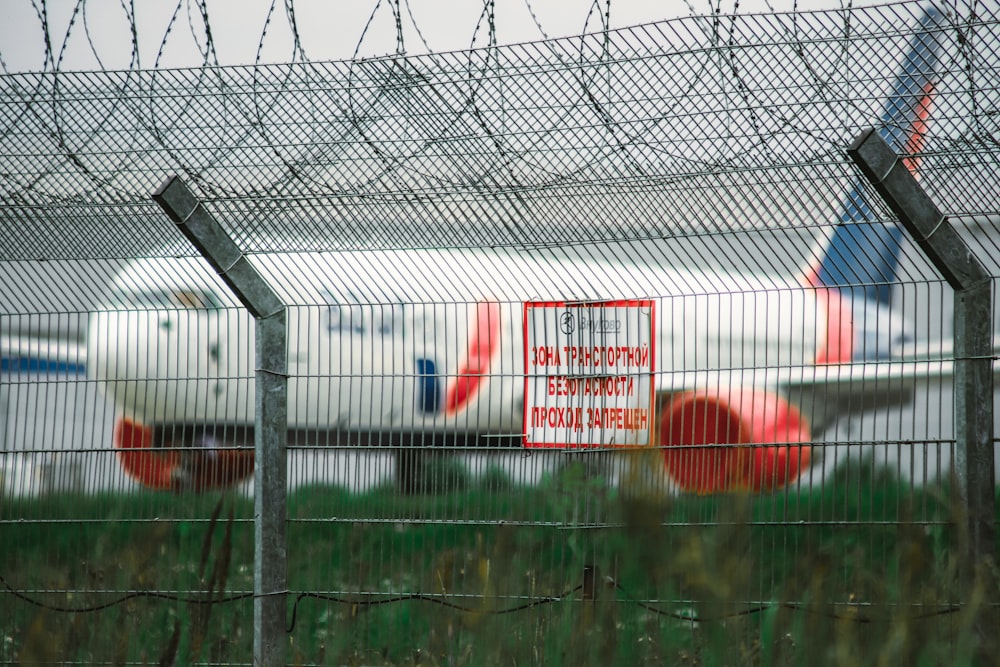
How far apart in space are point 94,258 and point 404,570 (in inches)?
77.0

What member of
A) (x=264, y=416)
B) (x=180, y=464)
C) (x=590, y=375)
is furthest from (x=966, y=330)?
Result: (x=180, y=464)

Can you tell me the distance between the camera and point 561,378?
425 centimetres

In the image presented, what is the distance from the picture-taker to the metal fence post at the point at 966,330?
3758mm

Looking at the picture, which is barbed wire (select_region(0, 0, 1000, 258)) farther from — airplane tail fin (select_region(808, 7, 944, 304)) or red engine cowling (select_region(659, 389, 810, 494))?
red engine cowling (select_region(659, 389, 810, 494))

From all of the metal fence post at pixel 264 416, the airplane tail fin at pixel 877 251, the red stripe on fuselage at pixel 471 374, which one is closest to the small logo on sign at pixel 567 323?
the red stripe on fuselage at pixel 471 374

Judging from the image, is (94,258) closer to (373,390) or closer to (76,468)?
(76,468)

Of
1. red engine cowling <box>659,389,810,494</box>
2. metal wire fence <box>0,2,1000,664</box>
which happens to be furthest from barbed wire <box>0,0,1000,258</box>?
red engine cowling <box>659,389,810,494</box>

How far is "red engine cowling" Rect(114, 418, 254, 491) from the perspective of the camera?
15.0 feet

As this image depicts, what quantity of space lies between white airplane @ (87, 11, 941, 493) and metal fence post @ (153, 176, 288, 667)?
0.14 meters

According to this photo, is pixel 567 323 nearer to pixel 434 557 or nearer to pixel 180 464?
pixel 434 557

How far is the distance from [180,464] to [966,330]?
317cm

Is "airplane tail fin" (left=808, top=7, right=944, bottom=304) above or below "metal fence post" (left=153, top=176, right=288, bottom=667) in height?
above

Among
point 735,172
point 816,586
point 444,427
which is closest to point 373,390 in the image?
point 444,427

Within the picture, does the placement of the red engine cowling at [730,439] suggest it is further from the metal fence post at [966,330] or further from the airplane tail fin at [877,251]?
the metal fence post at [966,330]
